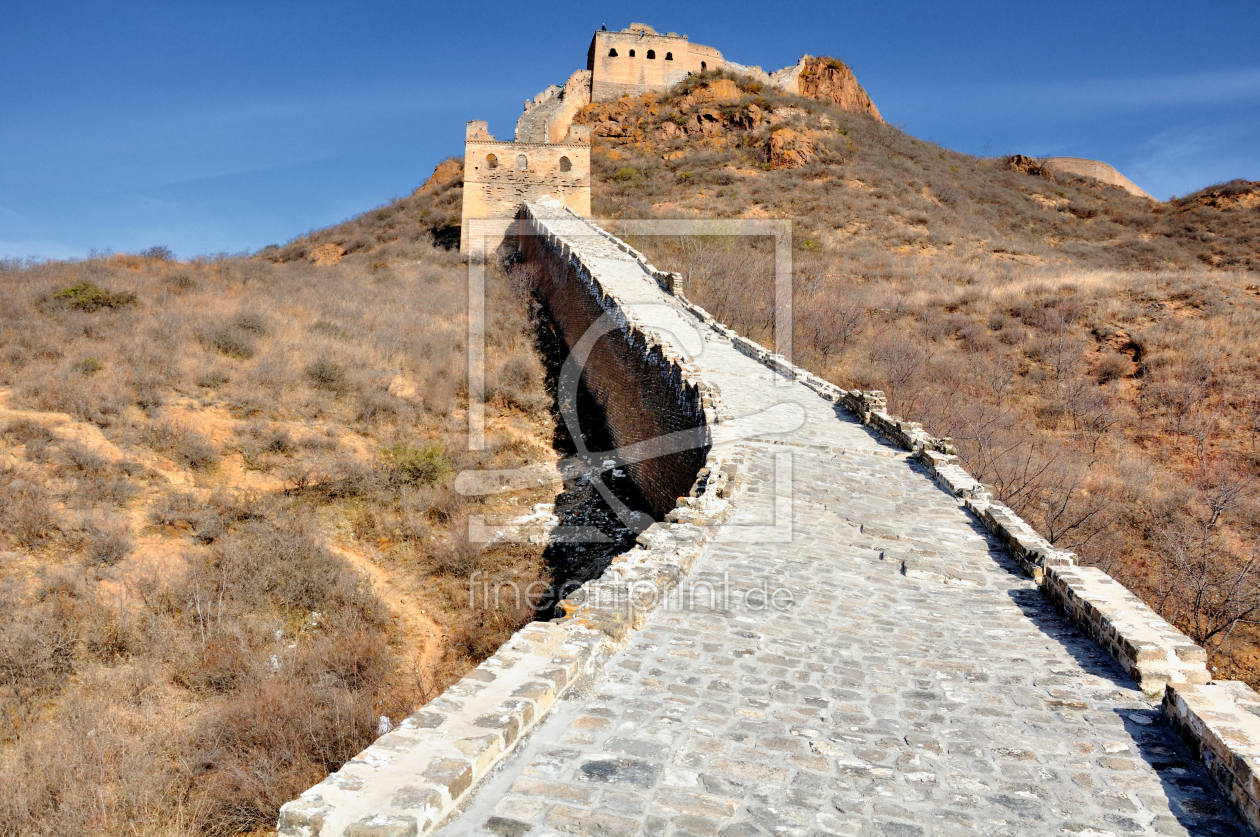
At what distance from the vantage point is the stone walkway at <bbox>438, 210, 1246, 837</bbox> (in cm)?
254

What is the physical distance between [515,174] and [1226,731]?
2449 centimetres

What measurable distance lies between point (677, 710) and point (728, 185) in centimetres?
3131

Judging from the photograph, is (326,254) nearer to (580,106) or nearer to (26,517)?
(580,106)

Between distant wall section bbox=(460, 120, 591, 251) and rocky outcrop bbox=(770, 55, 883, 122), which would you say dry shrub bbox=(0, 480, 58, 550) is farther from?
rocky outcrop bbox=(770, 55, 883, 122)

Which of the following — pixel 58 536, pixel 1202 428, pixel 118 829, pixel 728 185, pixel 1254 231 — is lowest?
pixel 118 829

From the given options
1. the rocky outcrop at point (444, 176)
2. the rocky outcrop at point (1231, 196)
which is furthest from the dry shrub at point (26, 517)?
the rocky outcrop at point (1231, 196)

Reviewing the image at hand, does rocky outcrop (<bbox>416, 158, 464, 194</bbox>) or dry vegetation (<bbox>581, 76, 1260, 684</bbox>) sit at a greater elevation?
rocky outcrop (<bbox>416, 158, 464, 194</bbox>)

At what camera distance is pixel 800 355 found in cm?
1620

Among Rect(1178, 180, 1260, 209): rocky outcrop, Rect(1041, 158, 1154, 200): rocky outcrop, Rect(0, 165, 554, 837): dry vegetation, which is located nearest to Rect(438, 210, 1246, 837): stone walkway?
Rect(0, 165, 554, 837): dry vegetation

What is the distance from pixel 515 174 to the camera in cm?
2430

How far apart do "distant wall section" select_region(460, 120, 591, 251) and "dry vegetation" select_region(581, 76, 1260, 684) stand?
3417 mm

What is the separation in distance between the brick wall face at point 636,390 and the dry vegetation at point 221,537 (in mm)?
1373

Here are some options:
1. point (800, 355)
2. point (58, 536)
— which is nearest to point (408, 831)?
point (58, 536)

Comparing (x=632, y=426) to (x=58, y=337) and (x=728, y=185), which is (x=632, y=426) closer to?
(x=58, y=337)
